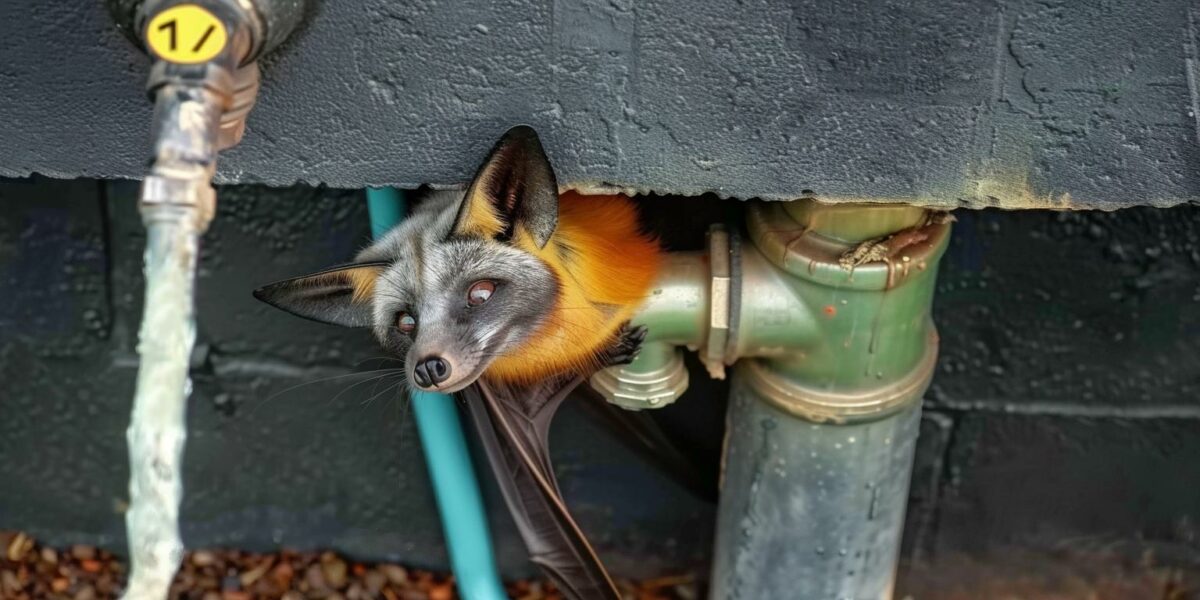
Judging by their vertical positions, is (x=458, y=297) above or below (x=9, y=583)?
above

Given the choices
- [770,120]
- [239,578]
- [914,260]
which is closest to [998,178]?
[914,260]

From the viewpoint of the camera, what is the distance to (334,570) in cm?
313

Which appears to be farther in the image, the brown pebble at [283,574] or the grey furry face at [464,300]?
the brown pebble at [283,574]

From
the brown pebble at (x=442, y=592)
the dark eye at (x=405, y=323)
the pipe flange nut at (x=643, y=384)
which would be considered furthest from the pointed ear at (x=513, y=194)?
the brown pebble at (x=442, y=592)

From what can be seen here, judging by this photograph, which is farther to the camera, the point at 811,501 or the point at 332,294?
Answer: the point at 811,501

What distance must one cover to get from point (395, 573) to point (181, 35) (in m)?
1.94

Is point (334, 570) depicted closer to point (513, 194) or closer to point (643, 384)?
point (643, 384)

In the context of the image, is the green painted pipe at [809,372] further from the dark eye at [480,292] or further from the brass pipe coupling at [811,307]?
the dark eye at [480,292]

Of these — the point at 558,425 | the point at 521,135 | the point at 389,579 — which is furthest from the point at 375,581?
the point at 521,135

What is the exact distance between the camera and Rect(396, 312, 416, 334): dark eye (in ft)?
7.02

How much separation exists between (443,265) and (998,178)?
2.97 feet

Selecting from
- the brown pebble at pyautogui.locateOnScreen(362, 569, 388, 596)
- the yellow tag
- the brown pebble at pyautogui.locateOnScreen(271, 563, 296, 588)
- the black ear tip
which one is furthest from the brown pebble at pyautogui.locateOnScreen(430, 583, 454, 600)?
→ the yellow tag

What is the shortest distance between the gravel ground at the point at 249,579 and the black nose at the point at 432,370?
1.30 m

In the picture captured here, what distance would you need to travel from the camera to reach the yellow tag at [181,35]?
150 cm
